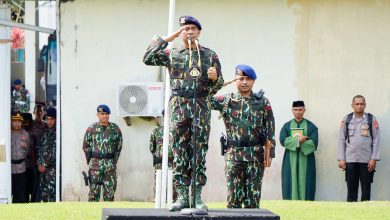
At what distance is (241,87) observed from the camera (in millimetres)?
18812

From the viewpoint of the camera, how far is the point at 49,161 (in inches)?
1098

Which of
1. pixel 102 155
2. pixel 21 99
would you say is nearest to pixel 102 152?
pixel 102 155

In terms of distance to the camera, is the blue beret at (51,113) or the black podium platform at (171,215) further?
the blue beret at (51,113)

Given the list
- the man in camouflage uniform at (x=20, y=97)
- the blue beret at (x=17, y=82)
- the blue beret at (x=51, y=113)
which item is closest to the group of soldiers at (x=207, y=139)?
the blue beret at (x=51, y=113)

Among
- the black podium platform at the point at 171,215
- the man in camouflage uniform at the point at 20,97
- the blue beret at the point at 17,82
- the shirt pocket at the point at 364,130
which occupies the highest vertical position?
the blue beret at the point at 17,82

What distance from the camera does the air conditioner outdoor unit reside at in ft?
86.5

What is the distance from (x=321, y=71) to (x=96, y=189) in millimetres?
4962

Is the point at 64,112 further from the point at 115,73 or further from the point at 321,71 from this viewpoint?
the point at 321,71

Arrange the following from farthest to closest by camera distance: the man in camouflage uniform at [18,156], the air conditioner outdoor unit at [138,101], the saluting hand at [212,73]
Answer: the man in camouflage uniform at [18,156]
the air conditioner outdoor unit at [138,101]
the saluting hand at [212,73]

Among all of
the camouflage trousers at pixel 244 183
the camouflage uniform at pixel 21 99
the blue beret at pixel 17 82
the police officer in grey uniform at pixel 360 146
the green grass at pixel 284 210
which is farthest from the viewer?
the blue beret at pixel 17 82

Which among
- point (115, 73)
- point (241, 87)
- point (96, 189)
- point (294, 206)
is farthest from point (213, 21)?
point (241, 87)

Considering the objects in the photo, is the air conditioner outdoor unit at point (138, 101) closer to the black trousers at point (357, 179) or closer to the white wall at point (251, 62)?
the white wall at point (251, 62)

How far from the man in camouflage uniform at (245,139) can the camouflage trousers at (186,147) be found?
2.61 metres

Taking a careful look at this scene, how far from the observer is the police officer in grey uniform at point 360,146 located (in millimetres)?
25484
